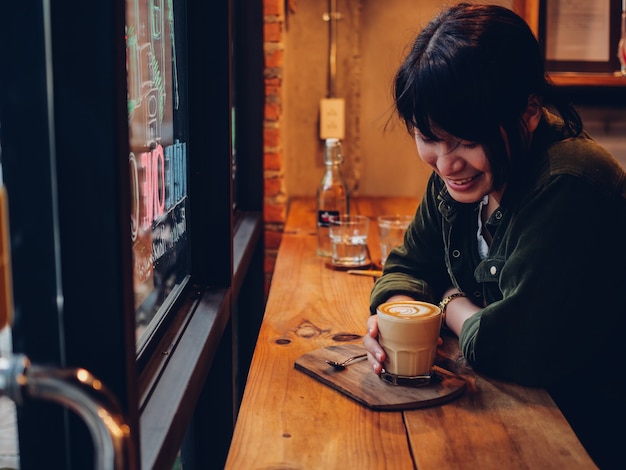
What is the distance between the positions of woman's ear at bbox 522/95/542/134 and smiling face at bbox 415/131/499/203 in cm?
12

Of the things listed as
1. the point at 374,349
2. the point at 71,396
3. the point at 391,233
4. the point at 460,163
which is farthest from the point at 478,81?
the point at 391,233

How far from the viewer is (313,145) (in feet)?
12.6

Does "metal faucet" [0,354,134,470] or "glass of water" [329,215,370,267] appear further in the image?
"glass of water" [329,215,370,267]

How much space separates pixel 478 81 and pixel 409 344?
444 millimetres

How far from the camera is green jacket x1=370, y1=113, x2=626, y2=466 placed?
4.18ft

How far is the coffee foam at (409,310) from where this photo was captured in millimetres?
1301

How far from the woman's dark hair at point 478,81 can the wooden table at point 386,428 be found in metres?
0.40

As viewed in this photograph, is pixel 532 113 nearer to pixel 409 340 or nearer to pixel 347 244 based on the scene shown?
pixel 409 340

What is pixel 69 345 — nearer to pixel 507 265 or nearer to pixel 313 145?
pixel 507 265

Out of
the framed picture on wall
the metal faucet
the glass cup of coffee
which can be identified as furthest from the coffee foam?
the framed picture on wall

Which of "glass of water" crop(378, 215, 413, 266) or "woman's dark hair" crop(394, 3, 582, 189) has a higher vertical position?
"woman's dark hair" crop(394, 3, 582, 189)

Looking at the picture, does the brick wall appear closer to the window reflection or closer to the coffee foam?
the window reflection

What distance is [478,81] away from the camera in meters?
1.25

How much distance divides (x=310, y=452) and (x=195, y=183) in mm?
998
